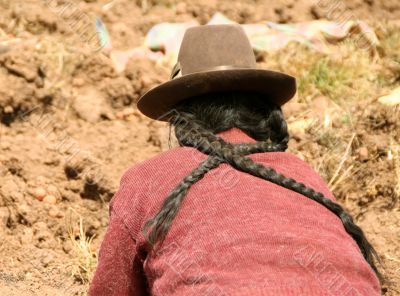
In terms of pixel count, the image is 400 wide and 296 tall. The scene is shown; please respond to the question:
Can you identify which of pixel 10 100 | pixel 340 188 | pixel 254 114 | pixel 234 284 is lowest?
pixel 340 188

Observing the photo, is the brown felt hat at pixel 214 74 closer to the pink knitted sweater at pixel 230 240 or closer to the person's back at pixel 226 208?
→ the person's back at pixel 226 208

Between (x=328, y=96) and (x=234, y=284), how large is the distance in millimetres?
2773

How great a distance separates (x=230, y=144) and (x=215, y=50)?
37cm

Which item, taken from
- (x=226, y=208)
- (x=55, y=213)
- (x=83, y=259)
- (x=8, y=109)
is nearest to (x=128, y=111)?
(x=8, y=109)

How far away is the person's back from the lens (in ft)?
6.14

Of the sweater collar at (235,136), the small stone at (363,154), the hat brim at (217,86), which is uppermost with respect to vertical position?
the hat brim at (217,86)

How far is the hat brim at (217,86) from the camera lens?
85.4 inches

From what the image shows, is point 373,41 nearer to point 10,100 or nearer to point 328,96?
point 328,96

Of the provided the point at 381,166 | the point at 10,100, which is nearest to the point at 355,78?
the point at 381,166

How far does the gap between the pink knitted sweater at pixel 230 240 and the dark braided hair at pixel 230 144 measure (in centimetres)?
→ 2

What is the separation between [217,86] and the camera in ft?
7.15

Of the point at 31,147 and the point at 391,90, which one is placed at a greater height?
the point at 31,147

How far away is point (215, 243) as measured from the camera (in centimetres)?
191

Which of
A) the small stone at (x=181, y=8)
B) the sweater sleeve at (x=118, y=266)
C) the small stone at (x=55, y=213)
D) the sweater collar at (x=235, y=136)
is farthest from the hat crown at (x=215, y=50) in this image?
the small stone at (x=181, y=8)
